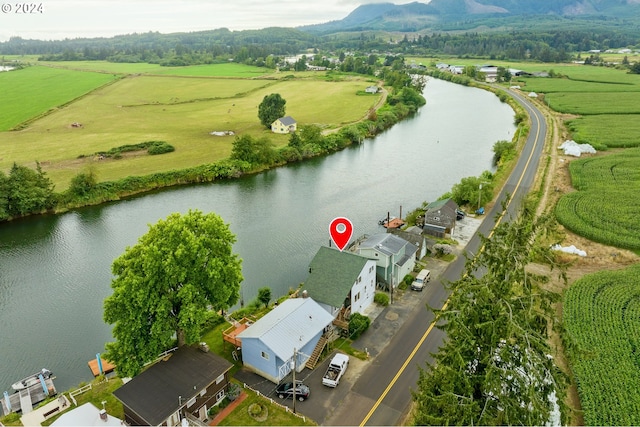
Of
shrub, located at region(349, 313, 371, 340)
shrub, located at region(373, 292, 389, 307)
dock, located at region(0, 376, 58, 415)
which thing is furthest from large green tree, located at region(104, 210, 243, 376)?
shrub, located at region(373, 292, 389, 307)

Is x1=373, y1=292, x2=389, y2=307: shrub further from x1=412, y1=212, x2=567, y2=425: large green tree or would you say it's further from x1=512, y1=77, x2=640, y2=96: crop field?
x1=512, y1=77, x2=640, y2=96: crop field

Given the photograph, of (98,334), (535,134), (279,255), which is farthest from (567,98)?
(98,334)

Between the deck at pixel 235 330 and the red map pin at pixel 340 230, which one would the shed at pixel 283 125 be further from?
the deck at pixel 235 330

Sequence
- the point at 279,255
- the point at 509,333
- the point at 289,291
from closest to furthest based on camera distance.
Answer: the point at 509,333
the point at 289,291
the point at 279,255

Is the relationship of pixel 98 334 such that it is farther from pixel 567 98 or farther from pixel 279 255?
pixel 567 98

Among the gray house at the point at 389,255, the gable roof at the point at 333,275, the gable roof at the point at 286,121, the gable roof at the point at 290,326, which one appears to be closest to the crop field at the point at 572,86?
the gable roof at the point at 286,121

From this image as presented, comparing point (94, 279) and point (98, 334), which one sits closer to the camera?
point (98, 334)

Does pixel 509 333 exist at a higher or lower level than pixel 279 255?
higher
